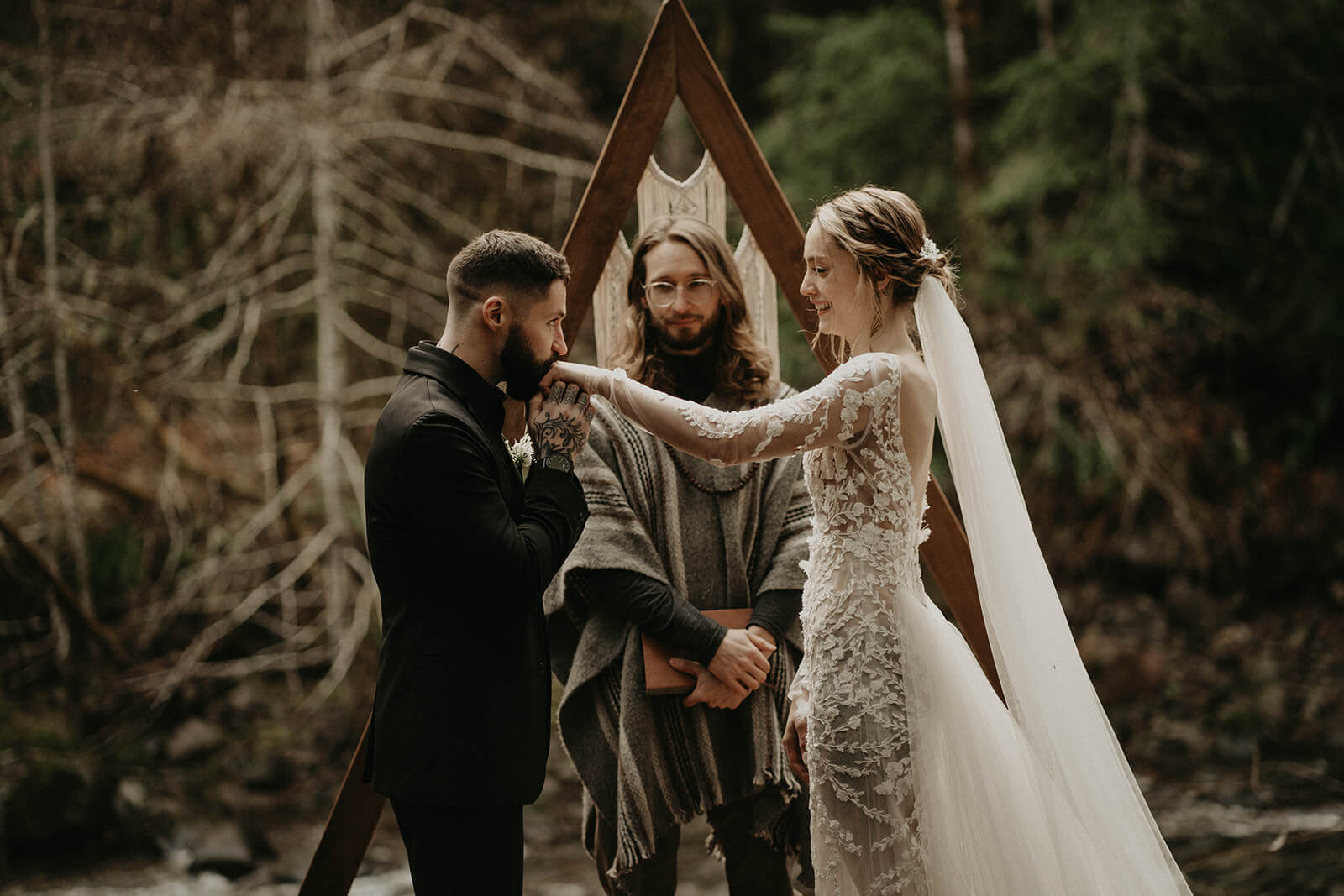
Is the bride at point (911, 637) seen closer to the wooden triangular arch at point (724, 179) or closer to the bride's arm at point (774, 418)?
the bride's arm at point (774, 418)

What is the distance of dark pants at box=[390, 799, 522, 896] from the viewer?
1.66m

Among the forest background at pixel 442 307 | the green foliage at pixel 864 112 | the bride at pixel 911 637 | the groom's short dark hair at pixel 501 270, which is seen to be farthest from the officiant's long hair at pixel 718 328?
the green foliage at pixel 864 112

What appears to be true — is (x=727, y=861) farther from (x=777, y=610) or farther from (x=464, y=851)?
(x=464, y=851)

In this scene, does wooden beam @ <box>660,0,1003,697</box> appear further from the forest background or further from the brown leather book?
the forest background

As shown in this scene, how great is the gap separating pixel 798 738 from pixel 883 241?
944 millimetres

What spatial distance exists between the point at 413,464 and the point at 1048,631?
1202 millimetres

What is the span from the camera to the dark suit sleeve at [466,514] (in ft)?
5.13

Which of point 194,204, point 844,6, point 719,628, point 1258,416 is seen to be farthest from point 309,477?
point 1258,416

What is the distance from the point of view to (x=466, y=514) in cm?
156

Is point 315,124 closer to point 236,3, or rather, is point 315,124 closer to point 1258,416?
point 236,3

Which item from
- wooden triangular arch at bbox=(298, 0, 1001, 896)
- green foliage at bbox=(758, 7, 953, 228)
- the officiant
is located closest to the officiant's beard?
the officiant

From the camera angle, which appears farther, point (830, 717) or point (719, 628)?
point (719, 628)

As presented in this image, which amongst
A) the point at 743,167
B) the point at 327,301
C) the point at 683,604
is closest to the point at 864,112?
the point at 327,301

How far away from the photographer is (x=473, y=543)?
1559 mm
